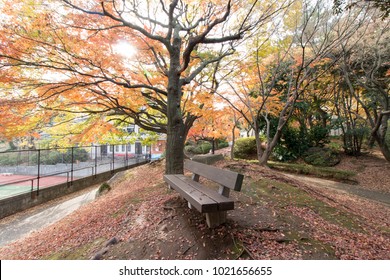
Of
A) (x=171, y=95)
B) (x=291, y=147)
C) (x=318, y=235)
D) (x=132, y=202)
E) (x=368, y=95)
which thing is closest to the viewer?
(x=318, y=235)

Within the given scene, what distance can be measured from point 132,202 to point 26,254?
79.1 inches

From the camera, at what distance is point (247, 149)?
623 inches

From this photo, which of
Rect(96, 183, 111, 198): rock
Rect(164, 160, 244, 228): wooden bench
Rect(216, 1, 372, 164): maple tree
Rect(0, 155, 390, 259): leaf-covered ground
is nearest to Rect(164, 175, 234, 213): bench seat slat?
Rect(164, 160, 244, 228): wooden bench

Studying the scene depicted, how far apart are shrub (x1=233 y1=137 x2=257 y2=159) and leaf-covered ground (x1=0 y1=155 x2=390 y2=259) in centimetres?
1141

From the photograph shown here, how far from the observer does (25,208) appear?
28.4 ft

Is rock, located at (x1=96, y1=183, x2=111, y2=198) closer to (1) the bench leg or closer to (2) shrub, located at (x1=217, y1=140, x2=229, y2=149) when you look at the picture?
(1) the bench leg

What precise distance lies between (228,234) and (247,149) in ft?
45.5

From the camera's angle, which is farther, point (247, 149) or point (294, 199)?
point (247, 149)

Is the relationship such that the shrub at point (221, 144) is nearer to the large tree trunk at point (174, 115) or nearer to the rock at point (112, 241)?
the large tree trunk at point (174, 115)

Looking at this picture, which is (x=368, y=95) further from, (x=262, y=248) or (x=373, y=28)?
(x=262, y=248)

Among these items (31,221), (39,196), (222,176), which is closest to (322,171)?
(222,176)

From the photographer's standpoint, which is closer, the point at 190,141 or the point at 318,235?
the point at 318,235

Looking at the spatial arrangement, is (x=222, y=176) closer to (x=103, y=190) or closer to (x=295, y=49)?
(x=103, y=190)

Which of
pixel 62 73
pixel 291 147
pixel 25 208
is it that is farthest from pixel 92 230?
pixel 291 147
